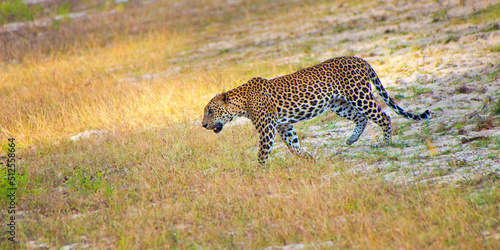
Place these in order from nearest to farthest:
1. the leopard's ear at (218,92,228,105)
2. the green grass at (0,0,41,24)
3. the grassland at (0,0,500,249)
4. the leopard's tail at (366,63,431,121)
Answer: the grassland at (0,0,500,249) → the leopard's ear at (218,92,228,105) → the leopard's tail at (366,63,431,121) → the green grass at (0,0,41,24)

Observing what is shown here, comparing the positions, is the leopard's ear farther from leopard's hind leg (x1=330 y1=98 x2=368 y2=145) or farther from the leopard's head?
leopard's hind leg (x1=330 y1=98 x2=368 y2=145)

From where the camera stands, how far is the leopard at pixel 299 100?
8008mm

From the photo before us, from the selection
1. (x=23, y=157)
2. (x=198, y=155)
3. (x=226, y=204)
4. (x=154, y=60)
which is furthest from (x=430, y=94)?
(x=154, y=60)

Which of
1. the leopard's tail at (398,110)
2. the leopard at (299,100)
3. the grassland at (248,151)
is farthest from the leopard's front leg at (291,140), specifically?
the leopard's tail at (398,110)

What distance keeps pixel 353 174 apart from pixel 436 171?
1.08 metres

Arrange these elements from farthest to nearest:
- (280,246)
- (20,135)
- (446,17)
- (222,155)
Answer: (446,17) < (20,135) < (222,155) < (280,246)

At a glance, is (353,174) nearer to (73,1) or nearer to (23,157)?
(23,157)

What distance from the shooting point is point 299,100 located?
26.4 feet

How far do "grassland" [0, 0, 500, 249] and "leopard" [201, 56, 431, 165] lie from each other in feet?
1.58

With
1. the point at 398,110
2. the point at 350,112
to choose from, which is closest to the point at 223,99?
the point at 350,112

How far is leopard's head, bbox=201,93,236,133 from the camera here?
8250 mm

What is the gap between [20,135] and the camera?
10.4 meters

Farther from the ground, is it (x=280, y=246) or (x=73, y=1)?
(x=73, y=1)

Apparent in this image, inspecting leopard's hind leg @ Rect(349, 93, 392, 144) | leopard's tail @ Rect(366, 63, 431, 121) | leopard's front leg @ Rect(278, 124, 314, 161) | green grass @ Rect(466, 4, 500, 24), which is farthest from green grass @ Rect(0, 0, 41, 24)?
leopard's hind leg @ Rect(349, 93, 392, 144)
